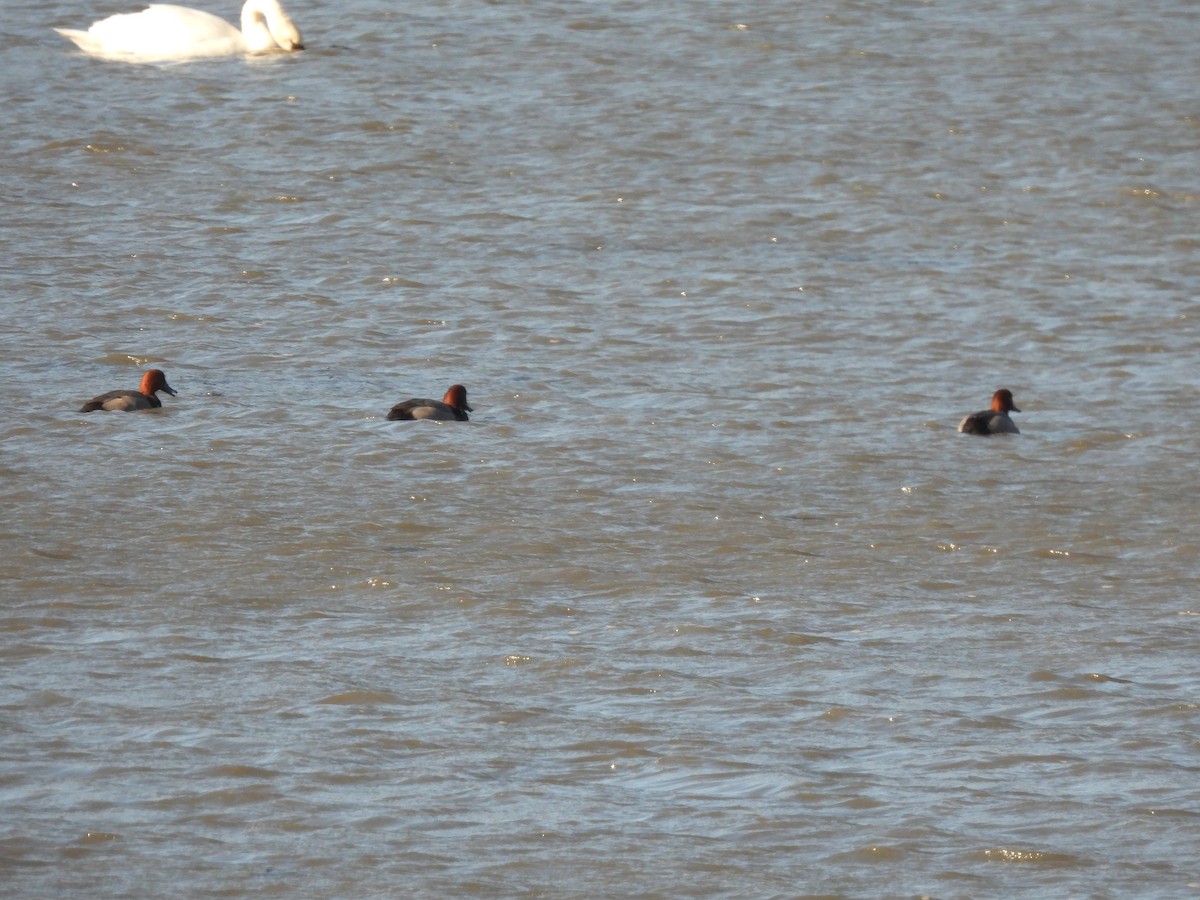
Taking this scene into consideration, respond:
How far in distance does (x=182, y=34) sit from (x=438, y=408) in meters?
8.57

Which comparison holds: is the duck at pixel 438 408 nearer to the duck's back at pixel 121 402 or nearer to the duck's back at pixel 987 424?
the duck's back at pixel 121 402

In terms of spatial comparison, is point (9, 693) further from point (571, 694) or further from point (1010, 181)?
point (1010, 181)

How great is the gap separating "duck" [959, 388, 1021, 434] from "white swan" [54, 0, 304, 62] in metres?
9.25

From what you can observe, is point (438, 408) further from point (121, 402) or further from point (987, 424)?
point (987, 424)

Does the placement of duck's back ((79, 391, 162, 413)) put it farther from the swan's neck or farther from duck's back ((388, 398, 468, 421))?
the swan's neck

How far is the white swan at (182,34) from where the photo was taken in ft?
57.1

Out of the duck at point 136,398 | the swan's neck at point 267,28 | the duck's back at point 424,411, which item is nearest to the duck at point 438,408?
the duck's back at point 424,411

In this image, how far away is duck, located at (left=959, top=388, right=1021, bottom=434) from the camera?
9.99 metres

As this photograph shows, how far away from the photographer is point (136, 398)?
10.0 metres

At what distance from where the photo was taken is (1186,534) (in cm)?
885

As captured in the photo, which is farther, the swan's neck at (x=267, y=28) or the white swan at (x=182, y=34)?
the swan's neck at (x=267, y=28)

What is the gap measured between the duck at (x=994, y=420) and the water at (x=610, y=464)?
0.56 ft

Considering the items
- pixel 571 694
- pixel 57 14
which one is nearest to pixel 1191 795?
pixel 571 694

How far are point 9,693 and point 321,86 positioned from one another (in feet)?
34.6
